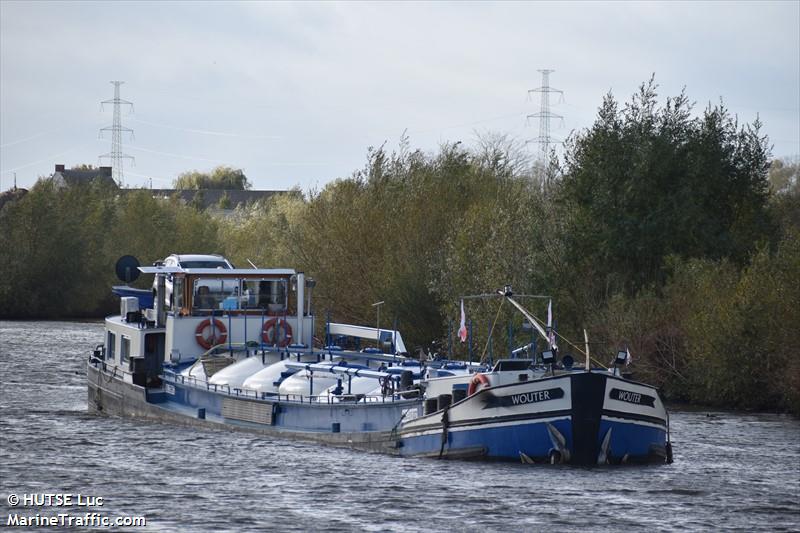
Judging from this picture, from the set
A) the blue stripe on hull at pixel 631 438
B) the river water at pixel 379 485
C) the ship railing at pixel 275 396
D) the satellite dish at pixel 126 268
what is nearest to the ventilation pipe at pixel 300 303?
the ship railing at pixel 275 396

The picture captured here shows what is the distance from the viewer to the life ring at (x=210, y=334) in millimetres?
46688

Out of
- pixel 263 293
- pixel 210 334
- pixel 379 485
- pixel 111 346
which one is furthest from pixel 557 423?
pixel 111 346

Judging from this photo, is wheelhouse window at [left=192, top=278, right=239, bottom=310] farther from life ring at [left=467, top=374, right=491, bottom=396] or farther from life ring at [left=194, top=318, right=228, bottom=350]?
life ring at [left=467, top=374, right=491, bottom=396]

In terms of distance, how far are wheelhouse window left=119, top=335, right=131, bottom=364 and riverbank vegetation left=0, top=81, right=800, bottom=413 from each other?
13.9m

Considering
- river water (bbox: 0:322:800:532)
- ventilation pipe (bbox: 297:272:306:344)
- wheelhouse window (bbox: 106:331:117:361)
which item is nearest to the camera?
river water (bbox: 0:322:800:532)

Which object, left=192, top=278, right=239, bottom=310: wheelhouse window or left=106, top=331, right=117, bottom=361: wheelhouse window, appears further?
left=106, top=331, right=117, bottom=361: wheelhouse window

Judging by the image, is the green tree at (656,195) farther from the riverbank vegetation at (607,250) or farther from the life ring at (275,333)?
the life ring at (275,333)

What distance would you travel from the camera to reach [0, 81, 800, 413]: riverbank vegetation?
51.5 metres

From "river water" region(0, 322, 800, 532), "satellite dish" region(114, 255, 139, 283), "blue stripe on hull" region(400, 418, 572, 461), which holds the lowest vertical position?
"river water" region(0, 322, 800, 532)

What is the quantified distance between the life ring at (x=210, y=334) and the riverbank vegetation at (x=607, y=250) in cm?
951

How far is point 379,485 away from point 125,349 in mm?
19896

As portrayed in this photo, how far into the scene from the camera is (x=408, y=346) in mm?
67438

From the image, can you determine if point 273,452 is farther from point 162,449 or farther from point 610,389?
point 610,389

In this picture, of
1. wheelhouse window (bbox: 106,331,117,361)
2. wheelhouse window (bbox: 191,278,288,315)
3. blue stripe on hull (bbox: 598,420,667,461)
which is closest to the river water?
blue stripe on hull (bbox: 598,420,667,461)
